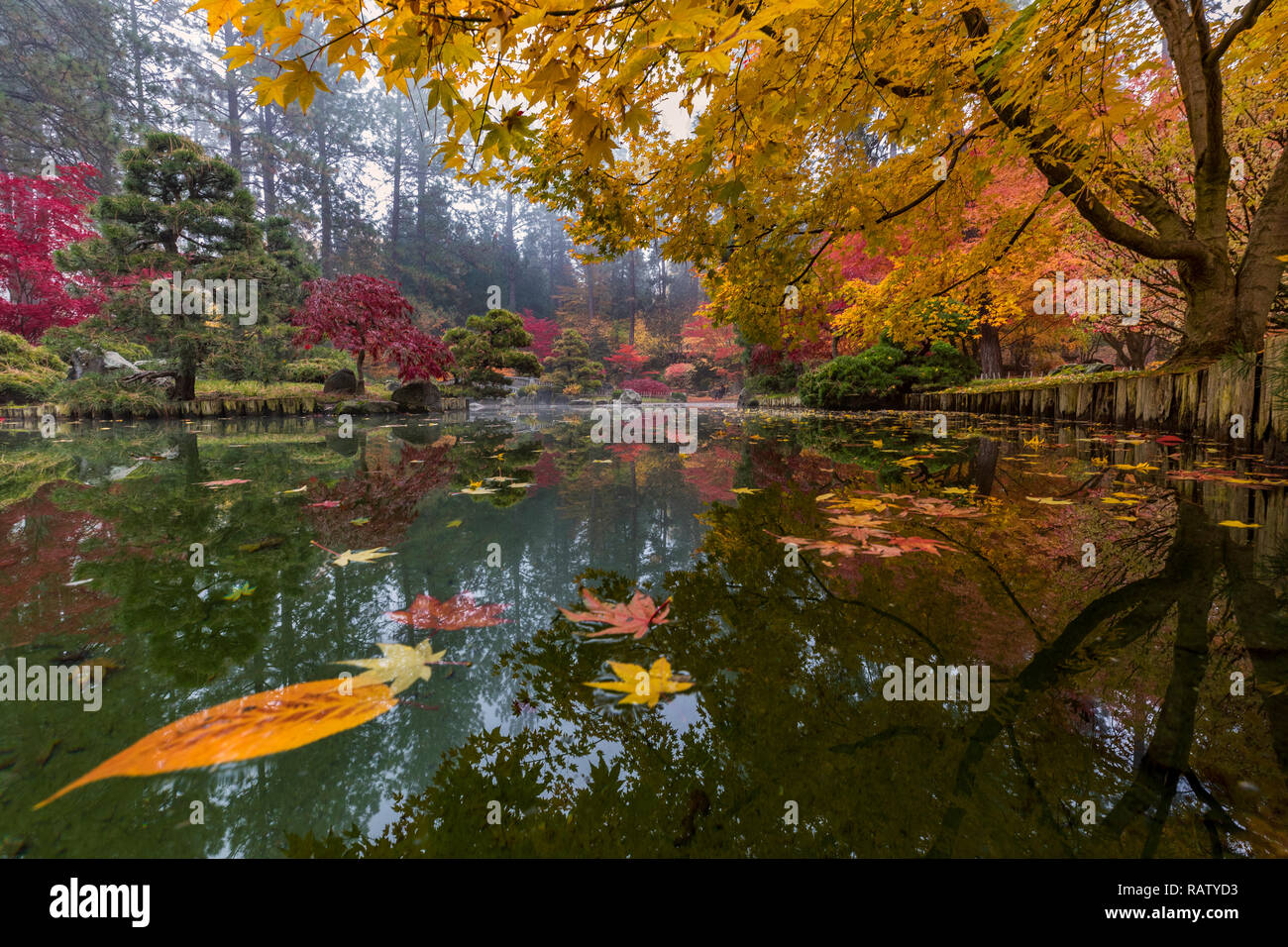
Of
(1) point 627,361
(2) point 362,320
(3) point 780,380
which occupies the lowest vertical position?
(3) point 780,380

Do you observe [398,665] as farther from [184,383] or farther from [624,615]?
[184,383]

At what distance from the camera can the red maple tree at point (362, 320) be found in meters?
9.25

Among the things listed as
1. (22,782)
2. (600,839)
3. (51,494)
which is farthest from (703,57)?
(51,494)

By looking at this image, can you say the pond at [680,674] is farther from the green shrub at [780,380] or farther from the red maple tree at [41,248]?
the green shrub at [780,380]

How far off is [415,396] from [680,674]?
1123 centimetres

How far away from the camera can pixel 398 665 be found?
1108 mm

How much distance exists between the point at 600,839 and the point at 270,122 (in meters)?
31.4

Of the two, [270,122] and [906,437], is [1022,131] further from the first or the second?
[270,122]

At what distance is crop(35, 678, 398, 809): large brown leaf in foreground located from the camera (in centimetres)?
80

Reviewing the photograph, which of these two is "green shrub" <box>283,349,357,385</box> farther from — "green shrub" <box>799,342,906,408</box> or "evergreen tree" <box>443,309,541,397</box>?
"green shrub" <box>799,342,906,408</box>

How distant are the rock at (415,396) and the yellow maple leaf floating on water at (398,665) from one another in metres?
10.7

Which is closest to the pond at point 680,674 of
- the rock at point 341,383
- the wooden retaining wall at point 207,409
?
the wooden retaining wall at point 207,409

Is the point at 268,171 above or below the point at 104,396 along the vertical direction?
above

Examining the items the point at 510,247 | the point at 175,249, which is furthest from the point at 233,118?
the point at 175,249
